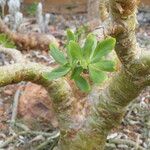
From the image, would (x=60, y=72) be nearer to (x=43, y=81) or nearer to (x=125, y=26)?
(x=125, y=26)

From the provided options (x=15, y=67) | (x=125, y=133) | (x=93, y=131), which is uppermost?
(x=15, y=67)

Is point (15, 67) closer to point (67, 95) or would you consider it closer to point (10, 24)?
point (67, 95)

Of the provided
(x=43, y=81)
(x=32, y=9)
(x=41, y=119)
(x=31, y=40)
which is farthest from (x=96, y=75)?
(x=32, y=9)

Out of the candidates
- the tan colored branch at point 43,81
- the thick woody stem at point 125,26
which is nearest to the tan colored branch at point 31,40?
the tan colored branch at point 43,81

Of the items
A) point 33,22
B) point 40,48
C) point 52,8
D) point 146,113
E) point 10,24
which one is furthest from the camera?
point 52,8

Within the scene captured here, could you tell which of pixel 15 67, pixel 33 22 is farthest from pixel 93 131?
pixel 33 22

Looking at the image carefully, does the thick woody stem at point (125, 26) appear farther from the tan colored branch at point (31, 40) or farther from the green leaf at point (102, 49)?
the tan colored branch at point (31, 40)

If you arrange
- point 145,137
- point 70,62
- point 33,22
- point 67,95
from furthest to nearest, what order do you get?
1. point 33,22
2. point 145,137
3. point 67,95
4. point 70,62
